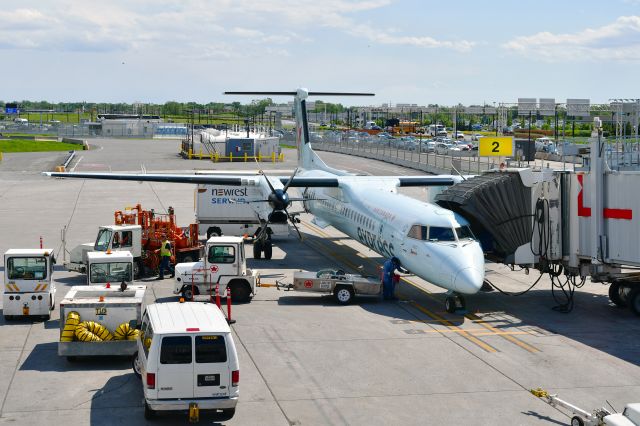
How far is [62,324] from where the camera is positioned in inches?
770

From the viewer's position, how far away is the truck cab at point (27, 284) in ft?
76.3

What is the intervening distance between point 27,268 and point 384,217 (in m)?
11.9

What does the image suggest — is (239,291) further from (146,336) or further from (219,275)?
(146,336)

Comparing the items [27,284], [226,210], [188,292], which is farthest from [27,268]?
[226,210]

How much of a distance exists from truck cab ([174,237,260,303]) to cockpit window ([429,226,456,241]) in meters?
5.74

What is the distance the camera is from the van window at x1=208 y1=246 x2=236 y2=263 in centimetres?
2659

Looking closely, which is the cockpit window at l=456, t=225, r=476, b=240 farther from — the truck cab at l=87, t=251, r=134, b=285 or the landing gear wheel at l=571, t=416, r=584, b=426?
the landing gear wheel at l=571, t=416, r=584, b=426

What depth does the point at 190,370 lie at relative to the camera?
1504 centimetres

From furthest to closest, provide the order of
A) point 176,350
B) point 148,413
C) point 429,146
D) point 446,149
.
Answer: point 429,146
point 446,149
point 148,413
point 176,350

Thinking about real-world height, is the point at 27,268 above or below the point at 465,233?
below

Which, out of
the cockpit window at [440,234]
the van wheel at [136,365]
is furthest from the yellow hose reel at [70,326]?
the cockpit window at [440,234]

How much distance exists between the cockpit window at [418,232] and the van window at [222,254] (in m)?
5.64

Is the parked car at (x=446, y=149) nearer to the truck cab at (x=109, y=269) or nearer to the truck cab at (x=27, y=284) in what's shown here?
the truck cab at (x=109, y=269)

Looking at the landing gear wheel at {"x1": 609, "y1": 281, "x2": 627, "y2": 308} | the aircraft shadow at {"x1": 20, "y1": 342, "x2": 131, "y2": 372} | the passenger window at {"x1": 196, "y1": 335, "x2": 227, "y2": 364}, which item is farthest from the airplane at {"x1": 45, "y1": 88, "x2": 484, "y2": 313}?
the passenger window at {"x1": 196, "y1": 335, "x2": 227, "y2": 364}
